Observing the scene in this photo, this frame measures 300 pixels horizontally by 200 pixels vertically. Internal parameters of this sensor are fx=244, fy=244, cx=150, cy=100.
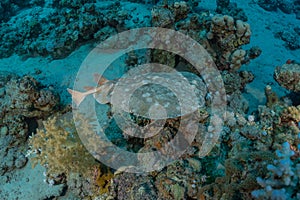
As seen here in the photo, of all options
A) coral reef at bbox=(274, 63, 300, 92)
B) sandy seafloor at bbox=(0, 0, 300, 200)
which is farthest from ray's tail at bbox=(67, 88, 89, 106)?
coral reef at bbox=(274, 63, 300, 92)

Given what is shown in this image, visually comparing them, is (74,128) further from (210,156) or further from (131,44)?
(131,44)

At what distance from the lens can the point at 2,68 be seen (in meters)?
7.13

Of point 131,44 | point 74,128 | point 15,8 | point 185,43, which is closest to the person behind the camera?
point 74,128

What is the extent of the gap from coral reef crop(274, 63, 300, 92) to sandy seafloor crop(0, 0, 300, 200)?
637mm

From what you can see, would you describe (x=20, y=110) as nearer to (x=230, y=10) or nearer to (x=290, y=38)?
(x=230, y=10)

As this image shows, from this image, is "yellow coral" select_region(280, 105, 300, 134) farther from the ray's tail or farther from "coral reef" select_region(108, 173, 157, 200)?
the ray's tail

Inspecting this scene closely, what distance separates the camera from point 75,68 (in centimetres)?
660

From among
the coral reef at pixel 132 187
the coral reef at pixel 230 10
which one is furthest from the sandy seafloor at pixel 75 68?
the coral reef at pixel 132 187

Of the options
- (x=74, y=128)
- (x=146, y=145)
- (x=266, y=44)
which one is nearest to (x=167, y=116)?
(x=146, y=145)

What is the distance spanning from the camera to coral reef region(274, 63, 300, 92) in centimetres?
481

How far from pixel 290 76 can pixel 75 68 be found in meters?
5.12

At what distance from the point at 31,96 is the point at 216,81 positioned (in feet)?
12.6

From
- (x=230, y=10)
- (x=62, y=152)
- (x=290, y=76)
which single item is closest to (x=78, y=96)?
(x=62, y=152)

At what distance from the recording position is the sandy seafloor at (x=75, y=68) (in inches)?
173
